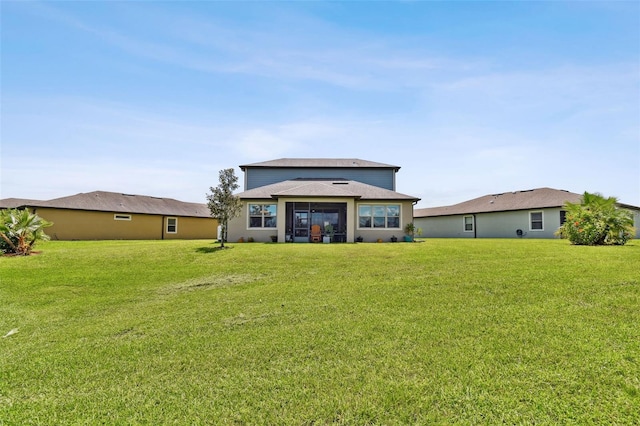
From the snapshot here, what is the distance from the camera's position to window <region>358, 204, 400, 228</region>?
21375 mm

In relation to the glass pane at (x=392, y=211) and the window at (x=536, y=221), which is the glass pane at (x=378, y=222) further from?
the window at (x=536, y=221)

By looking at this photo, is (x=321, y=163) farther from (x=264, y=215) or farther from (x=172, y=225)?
(x=172, y=225)

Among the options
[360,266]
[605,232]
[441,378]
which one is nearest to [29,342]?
[441,378]

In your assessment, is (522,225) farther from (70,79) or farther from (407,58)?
(70,79)

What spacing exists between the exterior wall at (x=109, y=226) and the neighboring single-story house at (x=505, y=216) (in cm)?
2433

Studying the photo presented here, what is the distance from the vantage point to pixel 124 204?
2828cm

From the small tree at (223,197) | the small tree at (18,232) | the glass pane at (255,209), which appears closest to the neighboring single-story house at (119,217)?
the small tree at (18,232)

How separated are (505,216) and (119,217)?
1281 inches

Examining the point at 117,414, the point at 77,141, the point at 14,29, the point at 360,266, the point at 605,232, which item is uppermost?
the point at 14,29

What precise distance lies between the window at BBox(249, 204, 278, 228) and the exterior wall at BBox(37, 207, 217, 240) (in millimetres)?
13051

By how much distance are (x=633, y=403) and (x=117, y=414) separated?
581cm

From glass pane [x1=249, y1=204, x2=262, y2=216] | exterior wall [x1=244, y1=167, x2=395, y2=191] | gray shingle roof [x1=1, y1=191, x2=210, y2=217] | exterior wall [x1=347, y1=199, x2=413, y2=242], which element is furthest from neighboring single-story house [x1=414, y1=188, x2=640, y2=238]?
gray shingle roof [x1=1, y1=191, x2=210, y2=217]

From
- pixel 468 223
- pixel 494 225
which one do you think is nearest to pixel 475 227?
pixel 468 223

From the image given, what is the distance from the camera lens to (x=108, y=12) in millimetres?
10242
